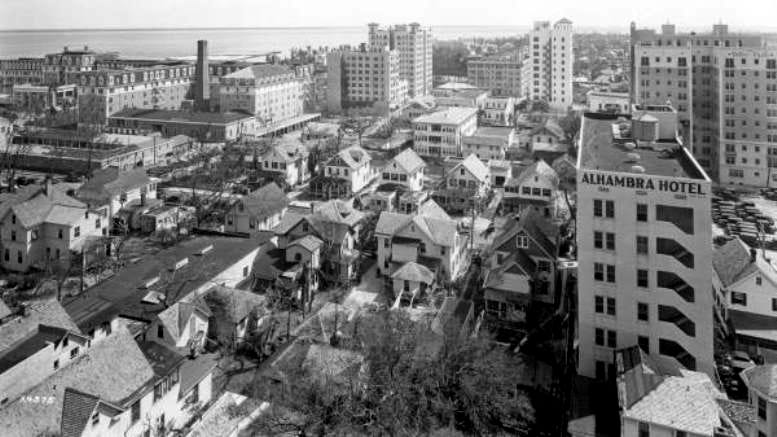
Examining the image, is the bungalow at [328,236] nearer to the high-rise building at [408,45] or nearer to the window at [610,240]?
the window at [610,240]

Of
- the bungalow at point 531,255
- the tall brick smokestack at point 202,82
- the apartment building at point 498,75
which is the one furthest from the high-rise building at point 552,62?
the bungalow at point 531,255

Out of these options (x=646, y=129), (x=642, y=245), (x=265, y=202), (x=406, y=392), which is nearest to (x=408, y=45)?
(x=265, y=202)

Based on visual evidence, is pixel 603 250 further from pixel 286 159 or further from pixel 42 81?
pixel 42 81

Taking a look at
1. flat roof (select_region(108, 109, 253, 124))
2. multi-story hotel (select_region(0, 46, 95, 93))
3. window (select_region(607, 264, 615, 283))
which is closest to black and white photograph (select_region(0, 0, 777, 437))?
window (select_region(607, 264, 615, 283))

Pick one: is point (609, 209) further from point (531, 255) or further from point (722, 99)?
point (722, 99)

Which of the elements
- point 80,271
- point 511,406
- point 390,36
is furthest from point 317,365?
point 390,36

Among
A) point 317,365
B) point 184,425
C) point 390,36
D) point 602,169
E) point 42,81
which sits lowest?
point 184,425
